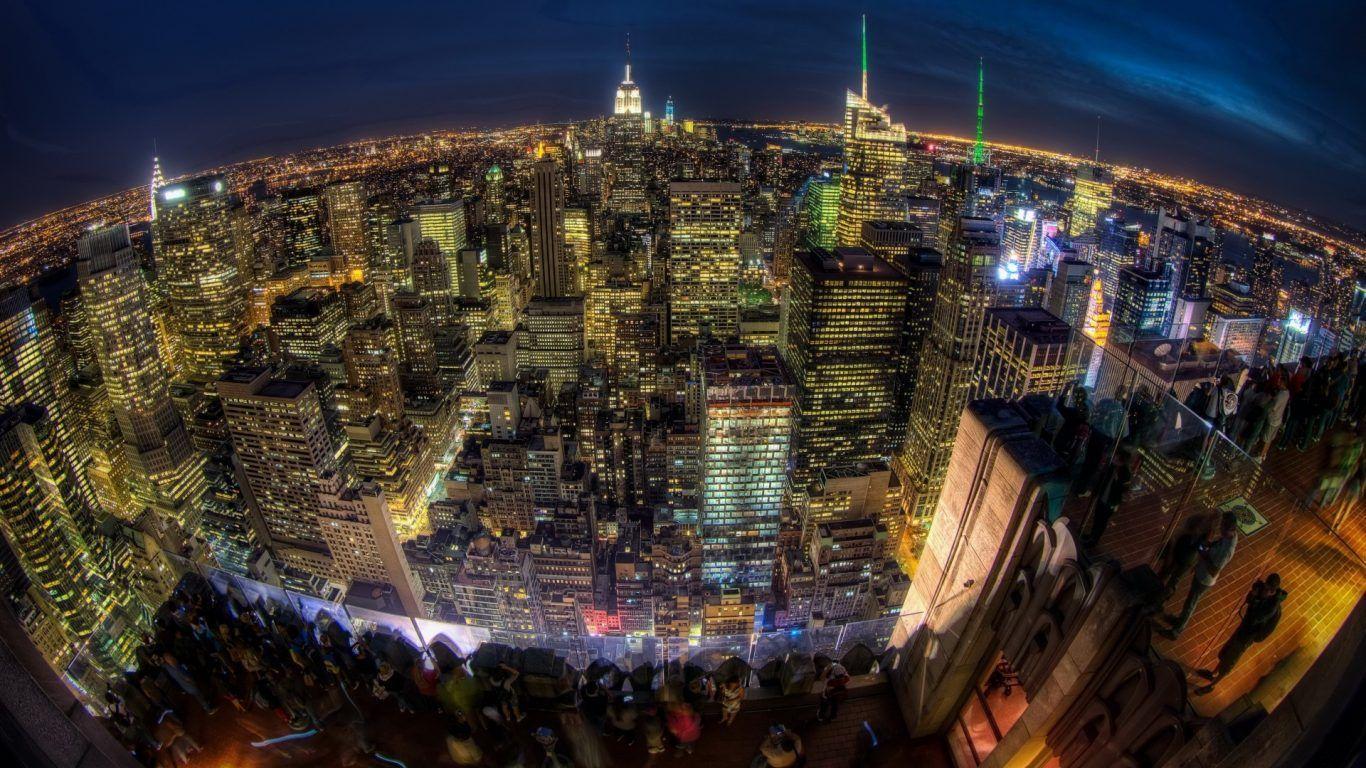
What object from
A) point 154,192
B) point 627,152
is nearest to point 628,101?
point 627,152

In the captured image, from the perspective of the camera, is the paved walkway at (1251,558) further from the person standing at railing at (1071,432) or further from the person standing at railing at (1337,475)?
the person standing at railing at (1071,432)

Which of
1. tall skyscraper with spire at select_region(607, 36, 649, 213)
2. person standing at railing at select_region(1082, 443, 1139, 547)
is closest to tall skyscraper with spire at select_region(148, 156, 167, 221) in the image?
tall skyscraper with spire at select_region(607, 36, 649, 213)

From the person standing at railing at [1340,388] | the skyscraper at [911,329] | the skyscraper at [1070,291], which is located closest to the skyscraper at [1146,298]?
the skyscraper at [1070,291]

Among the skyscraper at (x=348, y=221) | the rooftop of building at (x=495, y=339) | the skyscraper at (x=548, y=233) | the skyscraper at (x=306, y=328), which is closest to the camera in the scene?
the rooftop of building at (x=495, y=339)

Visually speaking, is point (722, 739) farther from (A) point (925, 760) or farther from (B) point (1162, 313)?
(B) point (1162, 313)

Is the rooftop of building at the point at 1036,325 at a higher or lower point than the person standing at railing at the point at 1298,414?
lower

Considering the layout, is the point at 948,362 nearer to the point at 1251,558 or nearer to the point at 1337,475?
the point at 1337,475

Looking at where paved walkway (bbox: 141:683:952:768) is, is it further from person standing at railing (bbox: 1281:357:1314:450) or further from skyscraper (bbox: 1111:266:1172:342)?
skyscraper (bbox: 1111:266:1172:342)
